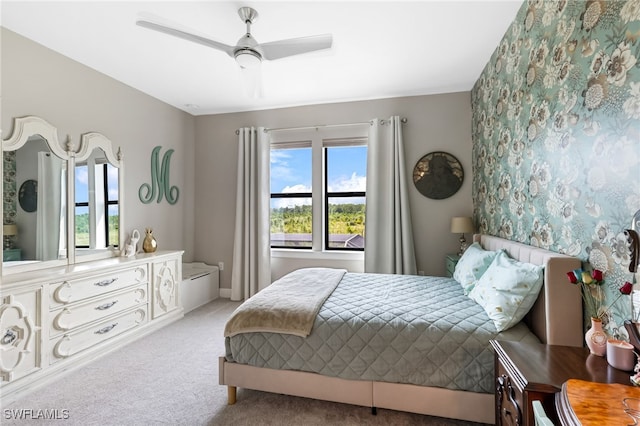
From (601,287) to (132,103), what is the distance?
4.34 m

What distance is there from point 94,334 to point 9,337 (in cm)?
62

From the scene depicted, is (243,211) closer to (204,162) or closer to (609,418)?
(204,162)

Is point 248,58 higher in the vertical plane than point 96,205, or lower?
higher

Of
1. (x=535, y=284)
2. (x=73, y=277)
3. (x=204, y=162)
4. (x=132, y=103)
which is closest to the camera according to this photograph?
(x=535, y=284)

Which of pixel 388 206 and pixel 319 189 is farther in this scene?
pixel 319 189

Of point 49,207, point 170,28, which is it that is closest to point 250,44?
point 170,28

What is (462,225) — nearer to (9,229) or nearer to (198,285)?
(198,285)

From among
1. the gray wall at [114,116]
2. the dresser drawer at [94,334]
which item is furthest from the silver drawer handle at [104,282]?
the gray wall at [114,116]

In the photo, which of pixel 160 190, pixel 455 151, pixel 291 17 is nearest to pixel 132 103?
pixel 160 190

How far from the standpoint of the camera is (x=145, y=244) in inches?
131

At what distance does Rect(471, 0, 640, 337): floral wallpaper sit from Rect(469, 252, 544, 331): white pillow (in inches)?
8.7

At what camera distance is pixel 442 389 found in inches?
62.4

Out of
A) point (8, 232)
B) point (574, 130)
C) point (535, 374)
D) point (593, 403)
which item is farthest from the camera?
point (8, 232)

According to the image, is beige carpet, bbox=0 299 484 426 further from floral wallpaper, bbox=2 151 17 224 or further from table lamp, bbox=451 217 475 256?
table lamp, bbox=451 217 475 256
